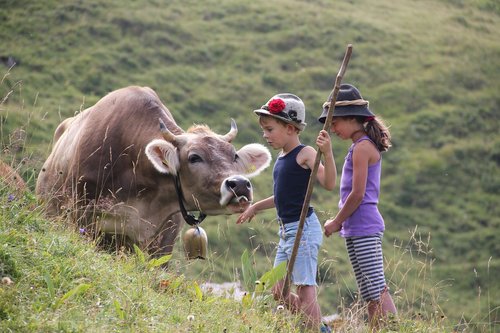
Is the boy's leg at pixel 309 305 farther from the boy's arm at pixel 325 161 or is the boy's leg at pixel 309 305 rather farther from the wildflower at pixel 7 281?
the wildflower at pixel 7 281

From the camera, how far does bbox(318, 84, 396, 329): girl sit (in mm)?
6078

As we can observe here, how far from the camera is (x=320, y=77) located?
3322 cm

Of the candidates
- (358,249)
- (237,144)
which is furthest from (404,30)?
(358,249)

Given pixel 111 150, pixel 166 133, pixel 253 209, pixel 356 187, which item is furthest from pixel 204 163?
pixel 356 187

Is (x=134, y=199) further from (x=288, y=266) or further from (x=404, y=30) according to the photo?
(x=404, y=30)

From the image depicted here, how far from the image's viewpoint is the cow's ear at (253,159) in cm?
809

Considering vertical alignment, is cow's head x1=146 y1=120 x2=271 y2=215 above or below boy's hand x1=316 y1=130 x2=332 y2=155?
below

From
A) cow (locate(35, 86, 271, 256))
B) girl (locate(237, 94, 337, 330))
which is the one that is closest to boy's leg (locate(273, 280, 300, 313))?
girl (locate(237, 94, 337, 330))

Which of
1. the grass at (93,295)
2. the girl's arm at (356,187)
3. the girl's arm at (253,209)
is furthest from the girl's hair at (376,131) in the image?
the grass at (93,295)

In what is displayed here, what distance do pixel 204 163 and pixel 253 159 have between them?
0.54 m

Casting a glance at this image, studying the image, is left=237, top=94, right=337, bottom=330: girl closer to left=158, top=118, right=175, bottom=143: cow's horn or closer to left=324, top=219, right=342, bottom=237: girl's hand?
left=324, top=219, right=342, bottom=237: girl's hand

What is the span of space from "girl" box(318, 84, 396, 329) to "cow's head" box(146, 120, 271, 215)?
4.80 feet

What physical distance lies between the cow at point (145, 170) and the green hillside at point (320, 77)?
12.6 m

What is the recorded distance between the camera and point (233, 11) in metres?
37.4
